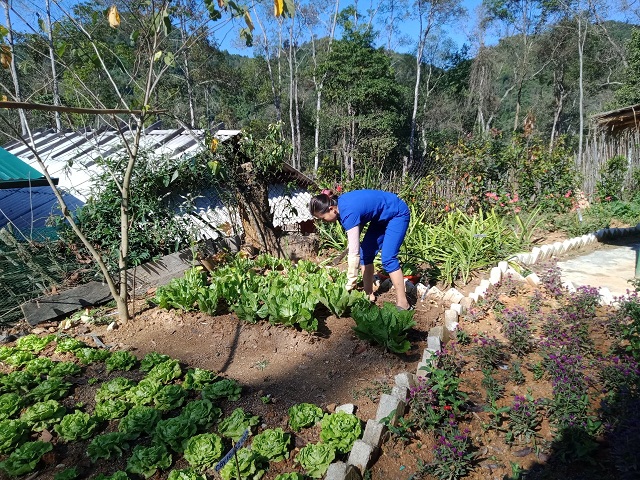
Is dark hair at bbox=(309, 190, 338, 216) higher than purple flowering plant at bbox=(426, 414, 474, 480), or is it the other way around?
dark hair at bbox=(309, 190, 338, 216)

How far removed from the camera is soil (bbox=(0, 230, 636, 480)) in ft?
7.25

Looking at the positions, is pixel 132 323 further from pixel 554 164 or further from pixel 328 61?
pixel 328 61

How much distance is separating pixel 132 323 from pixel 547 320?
387 cm

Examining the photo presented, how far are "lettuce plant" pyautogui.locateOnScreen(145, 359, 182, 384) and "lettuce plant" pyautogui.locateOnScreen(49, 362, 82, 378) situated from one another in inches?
25.1

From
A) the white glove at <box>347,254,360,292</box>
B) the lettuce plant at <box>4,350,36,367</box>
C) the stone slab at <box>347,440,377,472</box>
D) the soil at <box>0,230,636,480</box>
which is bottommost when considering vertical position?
the soil at <box>0,230,636,480</box>

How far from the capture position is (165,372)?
288 centimetres

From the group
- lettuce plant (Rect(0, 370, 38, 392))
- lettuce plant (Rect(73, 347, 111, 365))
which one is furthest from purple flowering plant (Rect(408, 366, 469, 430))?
lettuce plant (Rect(0, 370, 38, 392))

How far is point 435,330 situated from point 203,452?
1965mm

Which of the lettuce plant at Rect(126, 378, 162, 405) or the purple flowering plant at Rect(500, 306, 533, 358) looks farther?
the purple flowering plant at Rect(500, 306, 533, 358)

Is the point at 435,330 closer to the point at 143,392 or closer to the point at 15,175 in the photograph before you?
the point at 143,392

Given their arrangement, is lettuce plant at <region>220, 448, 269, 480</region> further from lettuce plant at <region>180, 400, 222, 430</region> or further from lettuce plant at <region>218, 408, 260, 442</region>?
lettuce plant at <region>180, 400, 222, 430</region>

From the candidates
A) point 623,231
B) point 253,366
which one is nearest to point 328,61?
point 623,231

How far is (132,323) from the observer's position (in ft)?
13.0

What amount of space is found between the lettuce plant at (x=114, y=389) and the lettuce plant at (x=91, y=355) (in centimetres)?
52
